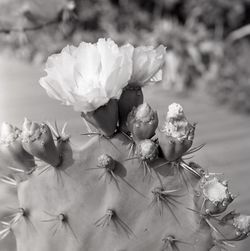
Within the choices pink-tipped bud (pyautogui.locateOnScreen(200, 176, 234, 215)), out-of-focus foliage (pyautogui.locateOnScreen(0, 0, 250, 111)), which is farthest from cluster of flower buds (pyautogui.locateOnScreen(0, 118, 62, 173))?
out-of-focus foliage (pyautogui.locateOnScreen(0, 0, 250, 111))

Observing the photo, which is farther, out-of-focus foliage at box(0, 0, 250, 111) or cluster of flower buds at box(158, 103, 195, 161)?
out-of-focus foliage at box(0, 0, 250, 111)

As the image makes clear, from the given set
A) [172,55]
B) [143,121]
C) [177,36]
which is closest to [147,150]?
[143,121]

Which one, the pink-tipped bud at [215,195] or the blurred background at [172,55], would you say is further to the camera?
the blurred background at [172,55]

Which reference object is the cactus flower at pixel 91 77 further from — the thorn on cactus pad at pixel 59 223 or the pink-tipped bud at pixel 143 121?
the thorn on cactus pad at pixel 59 223

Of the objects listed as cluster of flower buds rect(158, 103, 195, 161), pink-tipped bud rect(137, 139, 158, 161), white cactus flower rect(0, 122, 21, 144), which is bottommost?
white cactus flower rect(0, 122, 21, 144)

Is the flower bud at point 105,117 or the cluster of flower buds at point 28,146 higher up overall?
the flower bud at point 105,117

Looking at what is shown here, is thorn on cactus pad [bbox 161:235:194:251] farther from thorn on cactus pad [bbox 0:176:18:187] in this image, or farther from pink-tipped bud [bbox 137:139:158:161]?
thorn on cactus pad [bbox 0:176:18:187]

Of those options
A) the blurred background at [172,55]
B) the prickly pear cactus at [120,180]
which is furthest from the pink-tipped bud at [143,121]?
the blurred background at [172,55]
